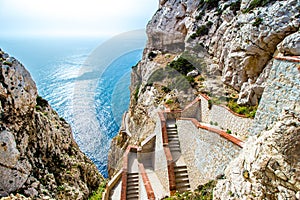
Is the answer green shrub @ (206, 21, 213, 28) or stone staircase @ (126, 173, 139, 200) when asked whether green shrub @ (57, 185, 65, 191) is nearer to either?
stone staircase @ (126, 173, 139, 200)

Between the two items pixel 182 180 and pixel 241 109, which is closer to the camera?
pixel 182 180

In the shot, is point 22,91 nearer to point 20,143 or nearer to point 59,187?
point 20,143

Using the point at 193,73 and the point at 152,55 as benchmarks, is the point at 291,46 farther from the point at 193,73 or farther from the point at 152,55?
the point at 152,55

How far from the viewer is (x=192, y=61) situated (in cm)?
1800

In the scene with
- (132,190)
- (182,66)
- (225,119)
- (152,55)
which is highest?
(152,55)

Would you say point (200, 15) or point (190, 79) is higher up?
point (200, 15)

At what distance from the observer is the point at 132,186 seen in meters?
10.5


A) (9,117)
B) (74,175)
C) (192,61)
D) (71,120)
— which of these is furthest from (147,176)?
(71,120)

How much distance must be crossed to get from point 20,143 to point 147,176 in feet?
20.3

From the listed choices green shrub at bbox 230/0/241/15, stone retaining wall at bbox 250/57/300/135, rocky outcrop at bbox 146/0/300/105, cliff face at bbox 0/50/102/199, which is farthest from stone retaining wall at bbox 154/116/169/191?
green shrub at bbox 230/0/241/15

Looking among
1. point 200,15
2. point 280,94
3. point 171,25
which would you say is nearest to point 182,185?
point 280,94

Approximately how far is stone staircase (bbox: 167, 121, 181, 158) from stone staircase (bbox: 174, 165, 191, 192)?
2.91 feet

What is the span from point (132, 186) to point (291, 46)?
9.96m

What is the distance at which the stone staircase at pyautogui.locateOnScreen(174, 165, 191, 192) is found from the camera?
27.8 feet
